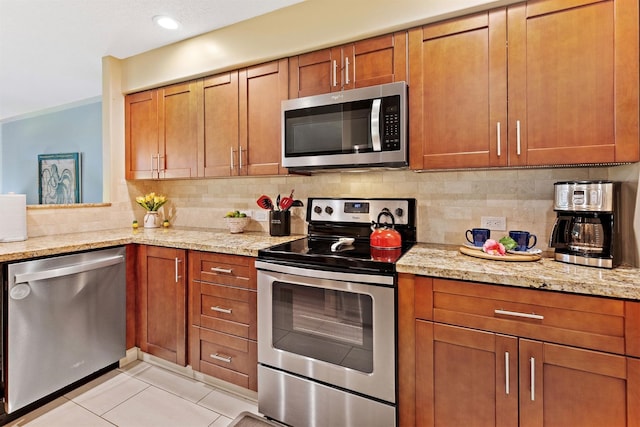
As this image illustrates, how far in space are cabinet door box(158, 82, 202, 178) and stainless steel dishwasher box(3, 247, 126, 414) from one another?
31.0 inches

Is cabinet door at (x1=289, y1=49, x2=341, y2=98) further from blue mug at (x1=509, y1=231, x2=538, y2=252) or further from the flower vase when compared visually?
the flower vase

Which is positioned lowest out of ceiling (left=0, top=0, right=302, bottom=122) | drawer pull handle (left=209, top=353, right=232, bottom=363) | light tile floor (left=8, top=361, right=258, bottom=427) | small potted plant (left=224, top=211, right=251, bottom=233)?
light tile floor (left=8, top=361, right=258, bottom=427)

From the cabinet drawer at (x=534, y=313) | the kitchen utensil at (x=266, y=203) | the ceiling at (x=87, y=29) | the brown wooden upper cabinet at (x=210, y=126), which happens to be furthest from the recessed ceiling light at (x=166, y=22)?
the cabinet drawer at (x=534, y=313)

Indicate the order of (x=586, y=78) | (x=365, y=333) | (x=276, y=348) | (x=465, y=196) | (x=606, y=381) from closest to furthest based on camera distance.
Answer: (x=606, y=381), (x=586, y=78), (x=365, y=333), (x=276, y=348), (x=465, y=196)

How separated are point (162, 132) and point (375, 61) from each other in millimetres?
1829

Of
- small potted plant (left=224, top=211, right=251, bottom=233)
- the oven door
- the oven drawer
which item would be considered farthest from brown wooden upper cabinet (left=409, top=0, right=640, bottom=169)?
small potted plant (left=224, top=211, right=251, bottom=233)

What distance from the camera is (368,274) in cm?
148

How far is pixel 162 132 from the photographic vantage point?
266cm

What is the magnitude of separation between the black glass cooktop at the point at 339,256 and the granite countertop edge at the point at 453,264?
2.8 inches

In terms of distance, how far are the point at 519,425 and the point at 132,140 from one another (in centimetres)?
326

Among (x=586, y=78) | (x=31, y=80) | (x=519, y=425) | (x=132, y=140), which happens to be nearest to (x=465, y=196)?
(x=586, y=78)

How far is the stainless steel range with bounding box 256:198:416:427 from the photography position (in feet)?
4.82

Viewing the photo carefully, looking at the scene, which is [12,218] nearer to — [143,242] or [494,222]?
[143,242]

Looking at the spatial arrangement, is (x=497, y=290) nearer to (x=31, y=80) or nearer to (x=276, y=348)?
(x=276, y=348)
